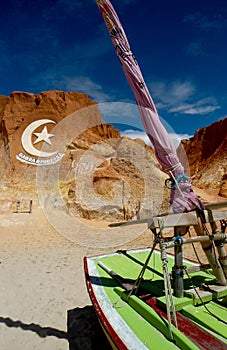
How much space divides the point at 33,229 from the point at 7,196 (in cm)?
1287

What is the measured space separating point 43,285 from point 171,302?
476 cm

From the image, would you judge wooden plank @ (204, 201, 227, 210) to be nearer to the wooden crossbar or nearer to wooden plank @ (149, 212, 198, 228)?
the wooden crossbar

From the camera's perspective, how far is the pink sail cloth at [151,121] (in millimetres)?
2980

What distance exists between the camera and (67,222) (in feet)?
50.1

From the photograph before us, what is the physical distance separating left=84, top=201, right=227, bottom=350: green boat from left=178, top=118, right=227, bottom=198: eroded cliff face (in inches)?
1141

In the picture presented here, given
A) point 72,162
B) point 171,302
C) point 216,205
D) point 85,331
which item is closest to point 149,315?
point 171,302

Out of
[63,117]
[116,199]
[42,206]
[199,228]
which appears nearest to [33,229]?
[116,199]

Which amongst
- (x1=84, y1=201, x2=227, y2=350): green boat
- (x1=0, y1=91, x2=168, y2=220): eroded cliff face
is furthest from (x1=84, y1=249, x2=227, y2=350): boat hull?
(x1=0, y1=91, x2=168, y2=220): eroded cliff face

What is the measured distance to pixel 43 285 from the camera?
6.21 metres

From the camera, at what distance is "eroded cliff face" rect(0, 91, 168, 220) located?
16.8 metres

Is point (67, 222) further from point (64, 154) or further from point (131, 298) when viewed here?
point (64, 154)

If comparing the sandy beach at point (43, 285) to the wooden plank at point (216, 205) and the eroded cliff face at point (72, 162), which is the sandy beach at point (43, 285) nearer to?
the wooden plank at point (216, 205)

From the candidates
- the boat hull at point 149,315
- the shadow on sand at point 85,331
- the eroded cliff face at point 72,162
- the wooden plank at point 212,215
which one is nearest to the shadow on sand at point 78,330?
the shadow on sand at point 85,331

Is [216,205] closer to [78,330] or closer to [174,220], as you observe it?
[174,220]
